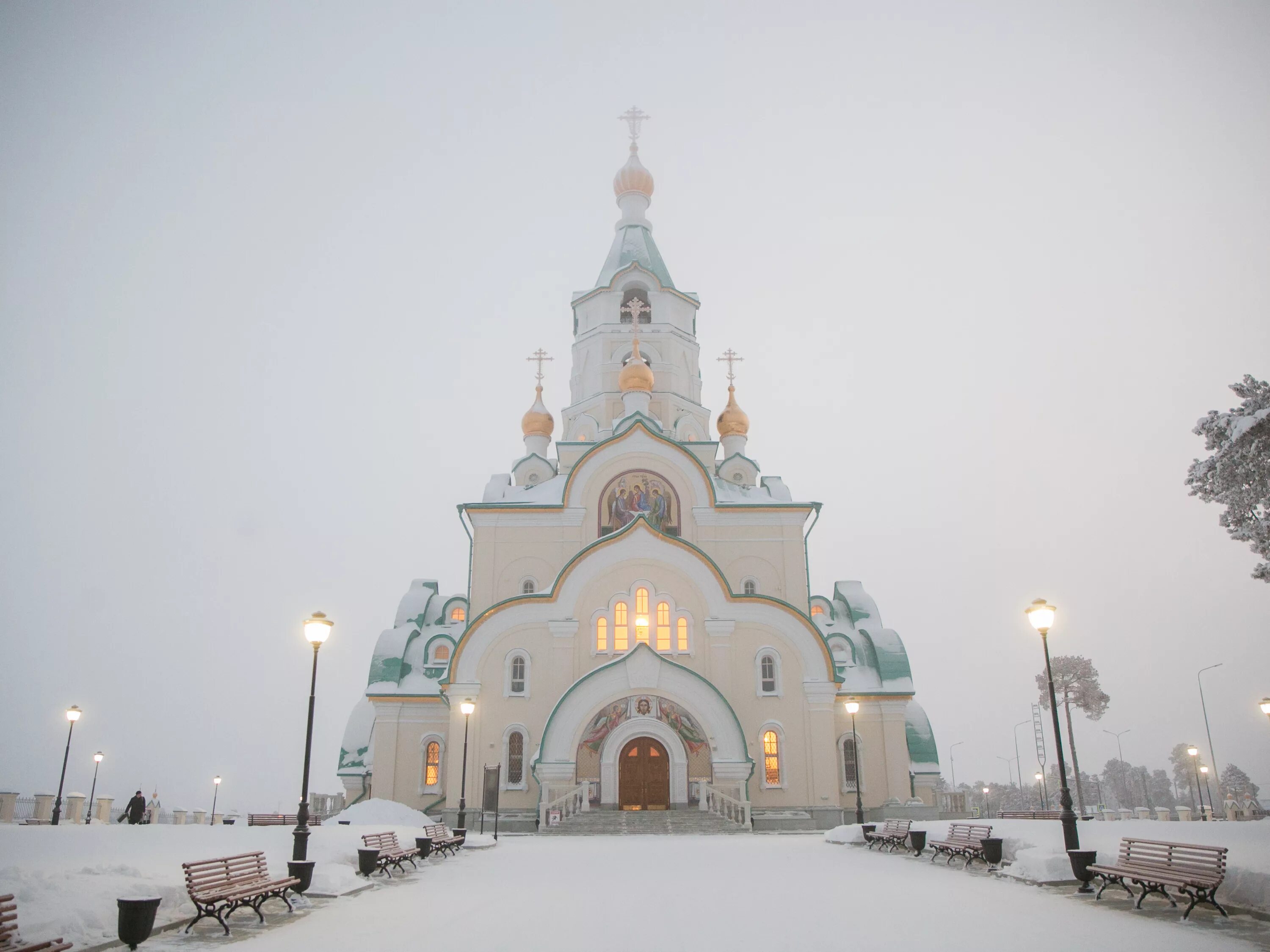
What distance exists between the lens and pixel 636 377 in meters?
31.4

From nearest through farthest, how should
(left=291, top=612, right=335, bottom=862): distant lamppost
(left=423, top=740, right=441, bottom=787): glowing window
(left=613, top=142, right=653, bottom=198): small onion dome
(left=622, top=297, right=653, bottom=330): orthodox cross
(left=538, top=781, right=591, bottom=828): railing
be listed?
(left=291, top=612, right=335, bottom=862): distant lamppost
(left=538, top=781, right=591, bottom=828): railing
(left=423, top=740, right=441, bottom=787): glowing window
(left=622, top=297, right=653, bottom=330): orthodox cross
(left=613, top=142, right=653, bottom=198): small onion dome

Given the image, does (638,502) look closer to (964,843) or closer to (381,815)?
(381,815)

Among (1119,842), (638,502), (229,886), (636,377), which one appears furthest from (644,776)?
(229,886)

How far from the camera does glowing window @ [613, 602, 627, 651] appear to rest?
1025 inches

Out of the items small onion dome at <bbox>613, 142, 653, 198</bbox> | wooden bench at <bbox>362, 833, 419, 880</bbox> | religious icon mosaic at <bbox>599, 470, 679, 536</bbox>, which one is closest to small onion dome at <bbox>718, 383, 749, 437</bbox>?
religious icon mosaic at <bbox>599, 470, 679, 536</bbox>

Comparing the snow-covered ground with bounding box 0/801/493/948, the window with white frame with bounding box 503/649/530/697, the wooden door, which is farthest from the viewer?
the window with white frame with bounding box 503/649/530/697

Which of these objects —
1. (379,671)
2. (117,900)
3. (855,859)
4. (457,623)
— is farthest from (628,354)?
(117,900)

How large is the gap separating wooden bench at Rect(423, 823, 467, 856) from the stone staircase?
511 centimetres

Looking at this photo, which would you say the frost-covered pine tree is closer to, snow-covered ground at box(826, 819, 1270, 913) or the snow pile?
snow-covered ground at box(826, 819, 1270, 913)

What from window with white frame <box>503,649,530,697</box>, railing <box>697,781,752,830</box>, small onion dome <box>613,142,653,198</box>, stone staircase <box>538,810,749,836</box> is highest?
small onion dome <box>613,142,653,198</box>

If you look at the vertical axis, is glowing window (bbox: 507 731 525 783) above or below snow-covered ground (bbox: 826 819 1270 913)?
above

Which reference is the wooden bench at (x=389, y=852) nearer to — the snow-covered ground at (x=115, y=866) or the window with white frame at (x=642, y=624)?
the snow-covered ground at (x=115, y=866)

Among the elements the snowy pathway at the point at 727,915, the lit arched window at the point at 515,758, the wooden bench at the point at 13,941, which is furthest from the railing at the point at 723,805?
the wooden bench at the point at 13,941

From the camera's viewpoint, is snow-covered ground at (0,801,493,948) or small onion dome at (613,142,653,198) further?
small onion dome at (613,142,653,198)
